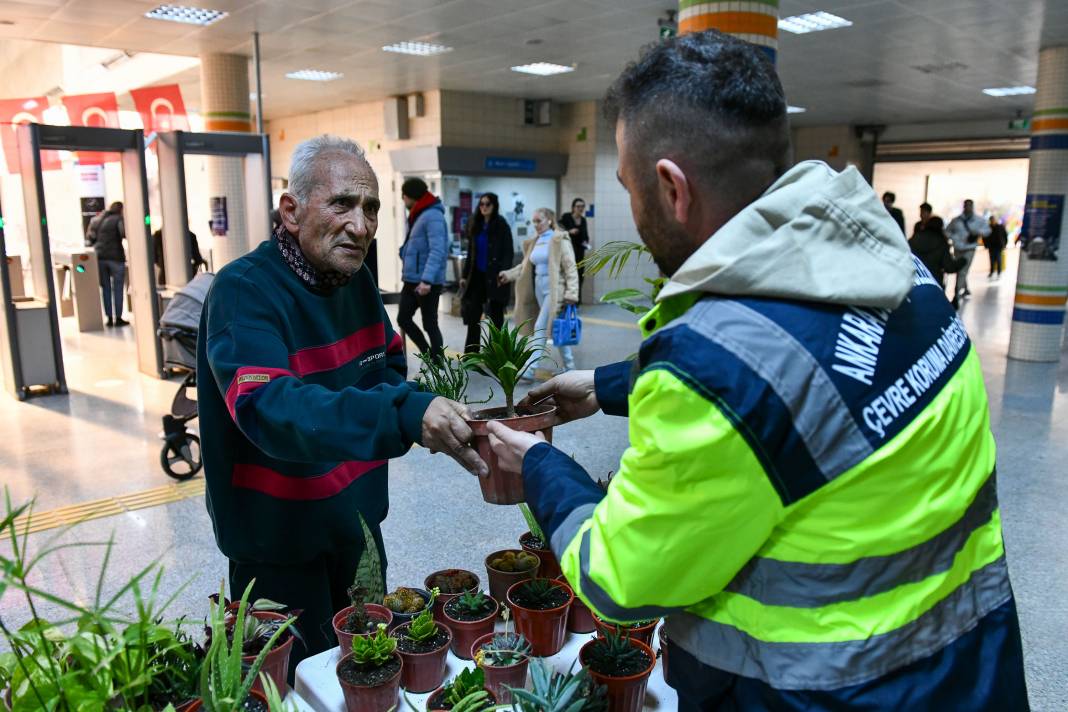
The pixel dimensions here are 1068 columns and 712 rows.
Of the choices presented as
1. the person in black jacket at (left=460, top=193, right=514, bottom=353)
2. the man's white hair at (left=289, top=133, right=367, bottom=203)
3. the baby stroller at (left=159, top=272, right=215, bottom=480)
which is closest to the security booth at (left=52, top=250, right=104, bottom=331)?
the person in black jacket at (left=460, top=193, right=514, bottom=353)

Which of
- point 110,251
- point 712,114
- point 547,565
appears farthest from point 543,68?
point 712,114

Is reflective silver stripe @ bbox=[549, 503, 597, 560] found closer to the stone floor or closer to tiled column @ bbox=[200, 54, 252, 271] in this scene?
the stone floor

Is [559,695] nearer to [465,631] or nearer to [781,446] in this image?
[465,631]

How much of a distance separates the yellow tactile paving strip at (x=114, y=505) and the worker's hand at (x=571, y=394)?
3.02m

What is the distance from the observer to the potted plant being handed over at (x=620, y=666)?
4.40 ft

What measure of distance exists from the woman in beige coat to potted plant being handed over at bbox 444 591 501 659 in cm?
486

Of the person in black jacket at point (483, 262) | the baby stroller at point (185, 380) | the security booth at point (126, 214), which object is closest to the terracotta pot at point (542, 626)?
the baby stroller at point (185, 380)

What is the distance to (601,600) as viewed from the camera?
2.92 ft

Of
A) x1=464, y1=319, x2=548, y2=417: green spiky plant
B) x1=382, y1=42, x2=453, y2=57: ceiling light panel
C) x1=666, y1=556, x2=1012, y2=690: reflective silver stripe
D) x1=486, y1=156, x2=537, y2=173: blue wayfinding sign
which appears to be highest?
x1=382, y1=42, x2=453, y2=57: ceiling light panel

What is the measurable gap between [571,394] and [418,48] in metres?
8.13

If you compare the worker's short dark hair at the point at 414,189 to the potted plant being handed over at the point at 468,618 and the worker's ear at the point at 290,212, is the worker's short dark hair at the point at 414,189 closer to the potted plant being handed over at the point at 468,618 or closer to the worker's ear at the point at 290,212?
the worker's ear at the point at 290,212

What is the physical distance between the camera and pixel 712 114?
0.90 metres

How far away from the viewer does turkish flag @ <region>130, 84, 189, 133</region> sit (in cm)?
796

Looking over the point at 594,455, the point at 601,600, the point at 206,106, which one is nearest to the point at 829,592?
the point at 601,600
